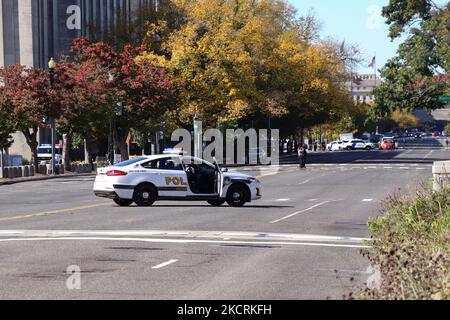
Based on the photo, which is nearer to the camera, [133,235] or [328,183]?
[133,235]

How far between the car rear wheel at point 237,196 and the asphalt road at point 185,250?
0.35m

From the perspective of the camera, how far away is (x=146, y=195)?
→ 2834 cm

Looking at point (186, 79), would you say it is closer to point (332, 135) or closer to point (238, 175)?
point (238, 175)

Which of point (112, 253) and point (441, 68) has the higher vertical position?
point (441, 68)

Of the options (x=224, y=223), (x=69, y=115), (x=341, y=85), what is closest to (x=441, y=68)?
(x=69, y=115)

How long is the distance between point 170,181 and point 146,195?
0.88 meters

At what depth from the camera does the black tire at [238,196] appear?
1121 inches

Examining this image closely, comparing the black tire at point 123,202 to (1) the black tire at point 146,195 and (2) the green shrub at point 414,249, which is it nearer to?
(1) the black tire at point 146,195

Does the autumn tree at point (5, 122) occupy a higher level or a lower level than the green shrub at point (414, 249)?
higher

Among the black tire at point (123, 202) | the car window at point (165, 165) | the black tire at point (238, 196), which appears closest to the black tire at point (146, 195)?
the black tire at point (123, 202)
